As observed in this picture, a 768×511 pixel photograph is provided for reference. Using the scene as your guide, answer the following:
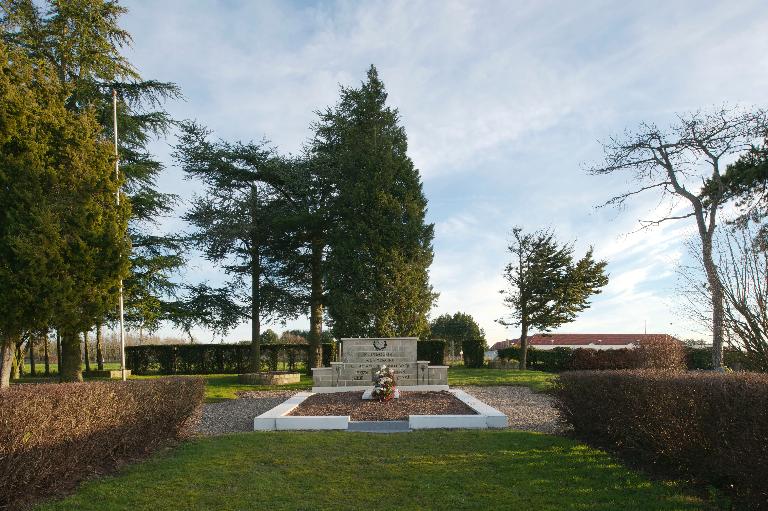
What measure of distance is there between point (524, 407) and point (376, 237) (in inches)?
420

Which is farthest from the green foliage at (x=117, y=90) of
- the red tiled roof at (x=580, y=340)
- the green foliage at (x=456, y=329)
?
the red tiled roof at (x=580, y=340)

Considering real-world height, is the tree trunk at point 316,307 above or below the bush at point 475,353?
above

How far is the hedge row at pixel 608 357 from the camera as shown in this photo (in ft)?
57.7

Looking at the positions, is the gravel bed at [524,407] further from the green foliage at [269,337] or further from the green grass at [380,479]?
the green foliage at [269,337]

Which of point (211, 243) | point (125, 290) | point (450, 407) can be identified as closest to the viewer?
point (450, 407)

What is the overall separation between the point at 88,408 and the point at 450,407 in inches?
304

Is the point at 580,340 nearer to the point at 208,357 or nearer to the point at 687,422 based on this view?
the point at 208,357

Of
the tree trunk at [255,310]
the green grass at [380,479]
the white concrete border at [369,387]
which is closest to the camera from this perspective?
the green grass at [380,479]

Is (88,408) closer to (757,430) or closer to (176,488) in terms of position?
(176,488)

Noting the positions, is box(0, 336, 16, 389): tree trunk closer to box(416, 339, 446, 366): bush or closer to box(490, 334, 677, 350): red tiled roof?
box(416, 339, 446, 366): bush

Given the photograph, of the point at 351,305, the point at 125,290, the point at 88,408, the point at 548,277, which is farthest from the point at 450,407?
the point at 548,277

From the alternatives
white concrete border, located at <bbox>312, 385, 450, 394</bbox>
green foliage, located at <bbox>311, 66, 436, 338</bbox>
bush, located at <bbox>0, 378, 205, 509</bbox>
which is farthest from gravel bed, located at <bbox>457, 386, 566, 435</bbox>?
bush, located at <bbox>0, 378, 205, 509</bbox>

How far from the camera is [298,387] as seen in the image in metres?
19.2

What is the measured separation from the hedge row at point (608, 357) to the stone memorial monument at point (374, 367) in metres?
7.04
